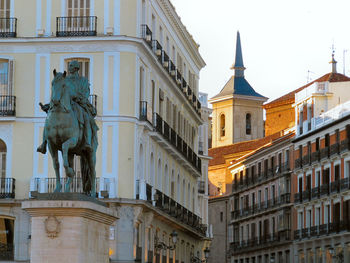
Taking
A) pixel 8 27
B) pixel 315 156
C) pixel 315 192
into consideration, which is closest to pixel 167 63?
pixel 8 27

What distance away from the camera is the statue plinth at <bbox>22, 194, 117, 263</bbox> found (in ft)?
88.0

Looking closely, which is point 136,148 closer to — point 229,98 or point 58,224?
point 58,224

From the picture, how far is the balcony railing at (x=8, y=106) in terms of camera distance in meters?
56.4

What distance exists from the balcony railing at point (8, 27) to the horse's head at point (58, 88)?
29.4 meters

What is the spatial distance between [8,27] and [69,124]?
30443 mm

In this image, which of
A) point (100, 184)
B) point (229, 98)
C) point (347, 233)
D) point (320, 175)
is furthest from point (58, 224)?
point (229, 98)

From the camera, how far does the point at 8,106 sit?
56.6m

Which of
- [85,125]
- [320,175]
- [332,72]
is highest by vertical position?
[332,72]

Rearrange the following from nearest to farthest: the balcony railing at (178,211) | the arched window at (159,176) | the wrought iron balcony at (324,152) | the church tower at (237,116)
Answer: the balcony railing at (178,211) → the arched window at (159,176) → the wrought iron balcony at (324,152) → the church tower at (237,116)

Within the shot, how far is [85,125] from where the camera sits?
28500mm

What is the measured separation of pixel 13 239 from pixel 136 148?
7.50 meters

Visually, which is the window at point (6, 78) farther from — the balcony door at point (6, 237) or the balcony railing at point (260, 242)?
the balcony railing at point (260, 242)

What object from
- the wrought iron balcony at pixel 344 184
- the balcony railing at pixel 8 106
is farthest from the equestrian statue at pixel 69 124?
the wrought iron balcony at pixel 344 184

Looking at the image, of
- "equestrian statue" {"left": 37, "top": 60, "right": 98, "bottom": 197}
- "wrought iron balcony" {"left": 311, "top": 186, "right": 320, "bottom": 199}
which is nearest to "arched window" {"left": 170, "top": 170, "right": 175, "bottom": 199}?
"wrought iron balcony" {"left": 311, "top": 186, "right": 320, "bottom": 199}
